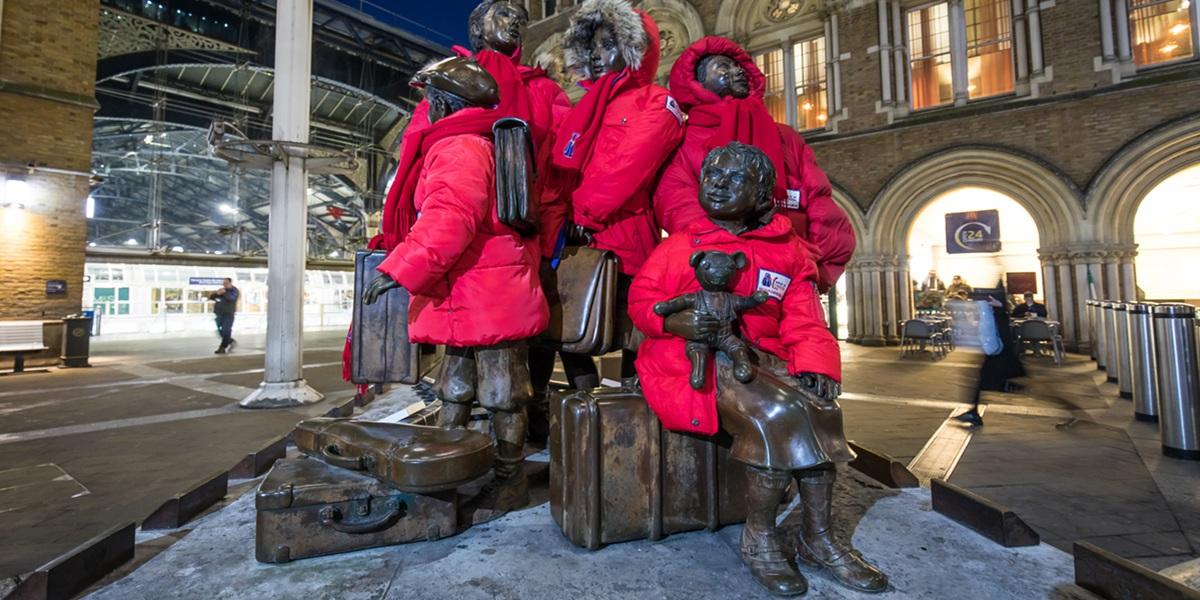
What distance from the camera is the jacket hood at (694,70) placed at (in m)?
2.50

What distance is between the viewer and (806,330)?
165cm

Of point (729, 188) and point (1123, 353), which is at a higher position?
point (729, 188)

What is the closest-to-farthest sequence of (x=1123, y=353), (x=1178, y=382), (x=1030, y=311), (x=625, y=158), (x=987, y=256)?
(x=625, y=158), (x=1178, y=382), (x=1123, y=353), (x=1030, y=311), (x=987, y=256)

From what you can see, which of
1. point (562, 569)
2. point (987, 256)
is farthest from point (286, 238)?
point (987, 256)

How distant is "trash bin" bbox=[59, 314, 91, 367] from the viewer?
9.22m

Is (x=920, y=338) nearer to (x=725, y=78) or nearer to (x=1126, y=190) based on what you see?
(x=1126, y=190)

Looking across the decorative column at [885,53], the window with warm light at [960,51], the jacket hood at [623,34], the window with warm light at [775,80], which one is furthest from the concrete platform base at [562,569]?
the window with warm light at [775,80]

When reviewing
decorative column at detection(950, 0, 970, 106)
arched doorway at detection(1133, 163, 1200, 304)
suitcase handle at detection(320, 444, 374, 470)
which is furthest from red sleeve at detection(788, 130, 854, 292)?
arched doorway at detection(1133, 163, 1200, 304)

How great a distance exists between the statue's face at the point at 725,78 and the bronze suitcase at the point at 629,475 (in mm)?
1618

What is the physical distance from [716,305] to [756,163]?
0.55 metres

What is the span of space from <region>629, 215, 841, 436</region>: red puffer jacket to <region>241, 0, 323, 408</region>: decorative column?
5.11m

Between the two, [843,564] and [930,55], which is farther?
[930,55]

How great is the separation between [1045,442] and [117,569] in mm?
5742

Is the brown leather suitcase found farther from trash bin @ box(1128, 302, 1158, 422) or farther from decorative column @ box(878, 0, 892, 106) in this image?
decorative column @ box(878, 0, 892, 106)
